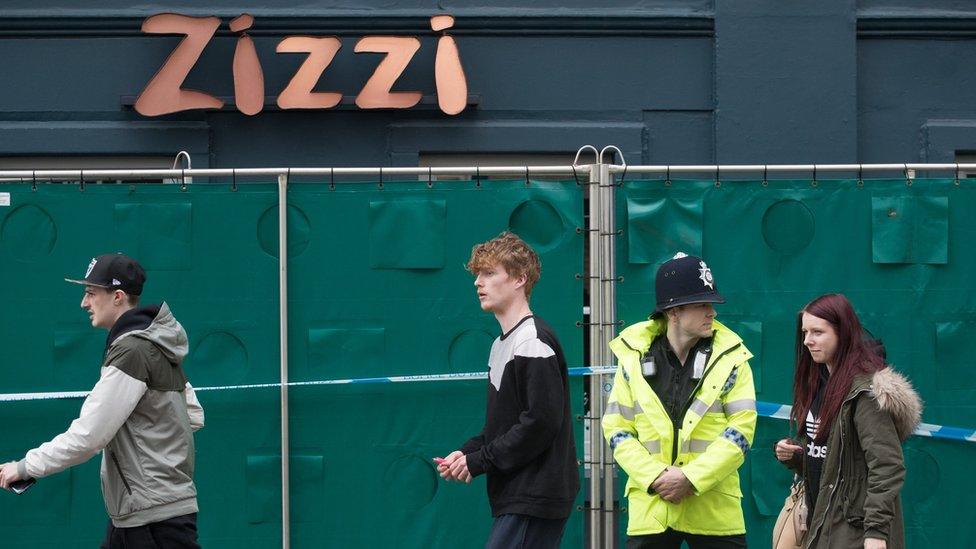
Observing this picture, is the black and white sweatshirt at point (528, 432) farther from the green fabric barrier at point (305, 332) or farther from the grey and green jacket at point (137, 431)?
the green fabric barrier at point (305, 332)

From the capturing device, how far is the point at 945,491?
684 cm

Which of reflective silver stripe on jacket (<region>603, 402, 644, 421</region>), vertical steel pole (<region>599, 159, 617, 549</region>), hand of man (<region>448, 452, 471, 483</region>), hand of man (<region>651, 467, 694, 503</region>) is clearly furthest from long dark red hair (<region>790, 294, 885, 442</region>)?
vertical steel pole (<region>599, 159, 617, 549</region>)

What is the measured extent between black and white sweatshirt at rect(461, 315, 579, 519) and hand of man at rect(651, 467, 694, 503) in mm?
372

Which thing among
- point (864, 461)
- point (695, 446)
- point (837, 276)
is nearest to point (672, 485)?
point (695, 446)

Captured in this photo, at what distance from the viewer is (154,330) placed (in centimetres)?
541

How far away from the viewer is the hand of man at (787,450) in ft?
17.9

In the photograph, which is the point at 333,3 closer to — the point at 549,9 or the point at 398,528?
the point at 549,9

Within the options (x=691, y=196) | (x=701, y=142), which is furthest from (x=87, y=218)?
(x=701, y=142)

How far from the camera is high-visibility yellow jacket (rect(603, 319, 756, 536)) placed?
17.7 feet

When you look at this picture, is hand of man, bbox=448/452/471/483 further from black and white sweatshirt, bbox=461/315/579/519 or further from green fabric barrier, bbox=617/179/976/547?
green fabric barrier, bbox=617/179/976/547

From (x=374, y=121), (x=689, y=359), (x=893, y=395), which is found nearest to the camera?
(x=893, y=395)

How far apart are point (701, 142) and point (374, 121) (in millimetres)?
2843

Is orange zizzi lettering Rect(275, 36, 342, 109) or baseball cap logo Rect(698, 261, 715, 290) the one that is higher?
orange zizzi lettering Rect(275, 36, 342, 109)

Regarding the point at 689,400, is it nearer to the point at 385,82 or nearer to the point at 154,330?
the point at 154,330
